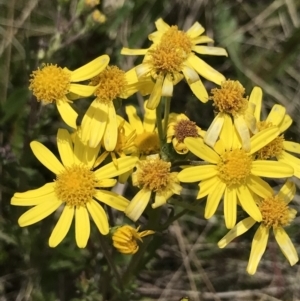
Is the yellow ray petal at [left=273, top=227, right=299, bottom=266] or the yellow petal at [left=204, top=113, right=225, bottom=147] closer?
the yellow petal at [left=204, top=113, right=225, bottom=147]

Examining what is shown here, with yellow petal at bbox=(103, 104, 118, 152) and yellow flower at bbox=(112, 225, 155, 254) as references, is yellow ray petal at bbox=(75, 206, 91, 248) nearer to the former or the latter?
yellow flower at bbox=(112, 225, 155, 254)

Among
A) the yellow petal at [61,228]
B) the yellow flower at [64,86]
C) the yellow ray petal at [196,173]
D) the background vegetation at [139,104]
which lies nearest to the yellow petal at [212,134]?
the yellow ray petal at [196,173]

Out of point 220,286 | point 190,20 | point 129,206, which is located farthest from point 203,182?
point 190,20

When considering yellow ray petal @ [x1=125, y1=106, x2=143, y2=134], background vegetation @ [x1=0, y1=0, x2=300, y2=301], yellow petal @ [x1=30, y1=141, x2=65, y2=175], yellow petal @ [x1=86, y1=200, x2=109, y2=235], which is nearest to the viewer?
yellow petal @ [x1=86, y1=200, x2=109, y2=235]

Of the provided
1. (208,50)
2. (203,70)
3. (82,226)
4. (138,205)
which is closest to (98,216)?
(82,226)

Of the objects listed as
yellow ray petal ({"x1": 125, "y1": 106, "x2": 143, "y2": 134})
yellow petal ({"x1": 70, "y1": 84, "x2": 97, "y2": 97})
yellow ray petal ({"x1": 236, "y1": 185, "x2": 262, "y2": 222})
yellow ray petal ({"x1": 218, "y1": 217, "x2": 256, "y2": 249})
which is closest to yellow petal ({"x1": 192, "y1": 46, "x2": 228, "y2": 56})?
yellow ray petal ({"x1": 125, "y1": 106, "x2": 143, "y2": 134})

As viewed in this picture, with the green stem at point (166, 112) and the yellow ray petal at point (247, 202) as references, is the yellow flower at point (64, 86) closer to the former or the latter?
the green stem at point (166, 112)

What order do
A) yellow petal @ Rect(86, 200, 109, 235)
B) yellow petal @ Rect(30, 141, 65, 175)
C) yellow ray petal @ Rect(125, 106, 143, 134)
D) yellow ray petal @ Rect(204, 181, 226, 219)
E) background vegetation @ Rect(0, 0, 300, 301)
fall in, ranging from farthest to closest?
background vegetation @ Rect(0, 0, 300, 301), yellow ray petal @ Rect(125, 106, 143, 134), yellow petal @ Rect(30, 141, 65, 175), yellow petal @ Rect(86, 200, 109, 235), yellow ray petal @ Rect(204, 181, 226, 219)
